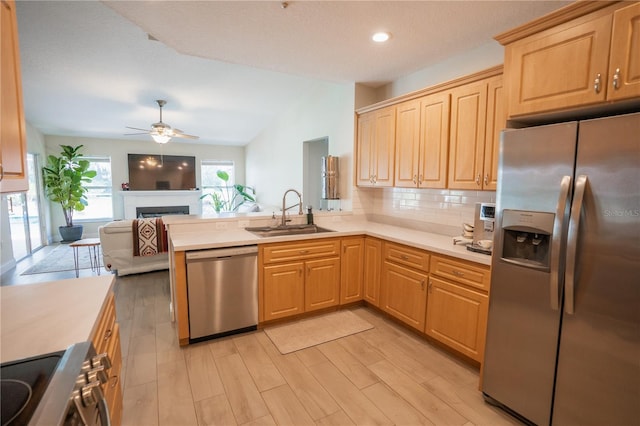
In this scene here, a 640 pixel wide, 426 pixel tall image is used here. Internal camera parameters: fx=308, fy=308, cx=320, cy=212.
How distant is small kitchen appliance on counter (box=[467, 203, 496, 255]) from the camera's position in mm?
2385

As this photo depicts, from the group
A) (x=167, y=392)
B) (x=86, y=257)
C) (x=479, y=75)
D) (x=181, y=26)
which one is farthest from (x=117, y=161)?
(x=479, y=75)

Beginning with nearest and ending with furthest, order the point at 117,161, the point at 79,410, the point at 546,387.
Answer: the point at 79,410
the point at 546,387
the point at 117,161

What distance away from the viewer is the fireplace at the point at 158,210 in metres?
7.77

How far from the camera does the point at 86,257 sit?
18.6 ft

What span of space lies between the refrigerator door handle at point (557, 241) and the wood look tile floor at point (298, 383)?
87cm

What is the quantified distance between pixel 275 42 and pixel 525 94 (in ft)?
6.44

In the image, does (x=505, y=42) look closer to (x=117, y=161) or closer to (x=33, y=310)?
(x=33, y=310)

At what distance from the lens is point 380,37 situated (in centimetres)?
255

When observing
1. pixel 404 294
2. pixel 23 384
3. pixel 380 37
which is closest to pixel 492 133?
pixel 380 37

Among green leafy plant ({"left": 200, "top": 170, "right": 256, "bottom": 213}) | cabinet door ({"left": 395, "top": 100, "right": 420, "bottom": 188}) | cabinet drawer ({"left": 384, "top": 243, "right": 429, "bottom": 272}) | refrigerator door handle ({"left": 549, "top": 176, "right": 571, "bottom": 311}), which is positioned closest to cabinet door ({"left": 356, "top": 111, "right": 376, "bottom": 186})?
cabinet door ({"left": 395, "top": 100, "right": 420, "bottom": 188})

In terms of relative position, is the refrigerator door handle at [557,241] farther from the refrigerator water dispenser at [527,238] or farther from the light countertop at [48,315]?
the light countertop at [48,315]

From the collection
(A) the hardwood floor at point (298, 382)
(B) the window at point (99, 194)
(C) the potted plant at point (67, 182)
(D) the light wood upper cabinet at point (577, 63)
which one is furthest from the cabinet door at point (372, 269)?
(B) the window at point (99, 194)

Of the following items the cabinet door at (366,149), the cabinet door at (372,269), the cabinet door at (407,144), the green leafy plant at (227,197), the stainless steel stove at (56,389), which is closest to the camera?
the stainless steel stove at (56,389)

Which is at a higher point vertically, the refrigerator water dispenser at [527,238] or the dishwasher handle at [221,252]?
the refrigerator water dispenser at [527,238]
